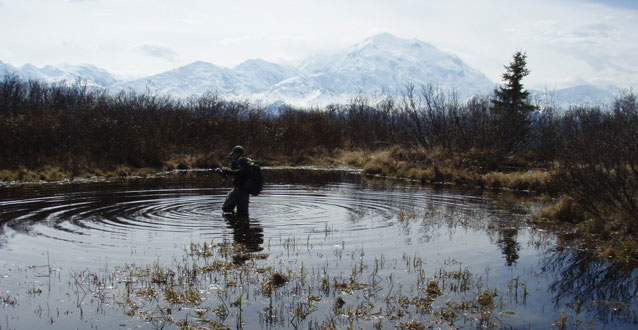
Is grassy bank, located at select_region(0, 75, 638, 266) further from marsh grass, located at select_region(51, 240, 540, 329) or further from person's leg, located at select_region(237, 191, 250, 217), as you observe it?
person's leg, located at select_region(237, 191, 250, 217)

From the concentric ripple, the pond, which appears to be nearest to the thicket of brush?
the concentric ripple

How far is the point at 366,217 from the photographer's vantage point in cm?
1509

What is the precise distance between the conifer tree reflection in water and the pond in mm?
32

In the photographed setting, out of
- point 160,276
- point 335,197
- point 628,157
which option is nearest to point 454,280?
point 160,276

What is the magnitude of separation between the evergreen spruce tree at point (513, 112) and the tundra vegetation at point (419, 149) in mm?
91

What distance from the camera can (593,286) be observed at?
848 centimetres

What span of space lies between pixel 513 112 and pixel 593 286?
27.6 meters

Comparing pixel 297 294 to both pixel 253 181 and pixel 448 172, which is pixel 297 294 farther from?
pixel 448 172

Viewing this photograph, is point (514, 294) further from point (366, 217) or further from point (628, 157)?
point (366, 217)

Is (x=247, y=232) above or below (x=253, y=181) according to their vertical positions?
below

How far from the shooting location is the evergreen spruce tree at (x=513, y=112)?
30216 millimetres

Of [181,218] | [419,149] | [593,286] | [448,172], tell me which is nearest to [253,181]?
[181,218]

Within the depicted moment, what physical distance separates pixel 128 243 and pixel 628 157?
11.5 metres

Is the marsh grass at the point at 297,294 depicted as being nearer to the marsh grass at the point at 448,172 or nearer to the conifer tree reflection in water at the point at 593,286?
the conifer tree reflection in water at the point at 593,286
